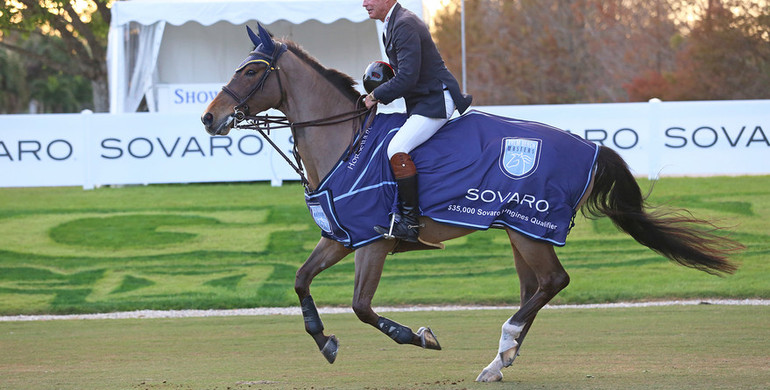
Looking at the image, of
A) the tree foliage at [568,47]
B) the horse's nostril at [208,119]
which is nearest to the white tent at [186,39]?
the horse's nostril at [208,119]

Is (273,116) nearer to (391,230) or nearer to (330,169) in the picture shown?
(330,169)

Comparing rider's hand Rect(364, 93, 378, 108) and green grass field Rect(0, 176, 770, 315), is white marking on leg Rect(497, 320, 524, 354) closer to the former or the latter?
rider's hand Rect(364, 93, 378, 108)

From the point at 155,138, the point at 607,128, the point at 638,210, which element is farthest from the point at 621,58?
the point at 638,210

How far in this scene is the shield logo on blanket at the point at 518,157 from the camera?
22.0ft

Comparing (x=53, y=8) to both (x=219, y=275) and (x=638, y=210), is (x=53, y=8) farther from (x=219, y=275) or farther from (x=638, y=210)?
(x=638, y=210)

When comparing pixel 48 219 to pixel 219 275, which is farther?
pixel 48 219

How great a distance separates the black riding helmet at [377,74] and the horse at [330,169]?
0.67ft

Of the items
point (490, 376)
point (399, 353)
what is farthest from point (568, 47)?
point (490, 376)

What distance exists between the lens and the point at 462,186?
666 centimetres

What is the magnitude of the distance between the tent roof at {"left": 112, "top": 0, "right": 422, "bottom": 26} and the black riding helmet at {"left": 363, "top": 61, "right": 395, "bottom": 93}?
12.5 m

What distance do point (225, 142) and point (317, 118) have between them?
1016cm

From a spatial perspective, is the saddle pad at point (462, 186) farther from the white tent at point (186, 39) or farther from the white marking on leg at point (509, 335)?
the white tent at point (186, 39)

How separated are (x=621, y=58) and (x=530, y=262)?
2856 centimetres

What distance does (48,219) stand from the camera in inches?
642
